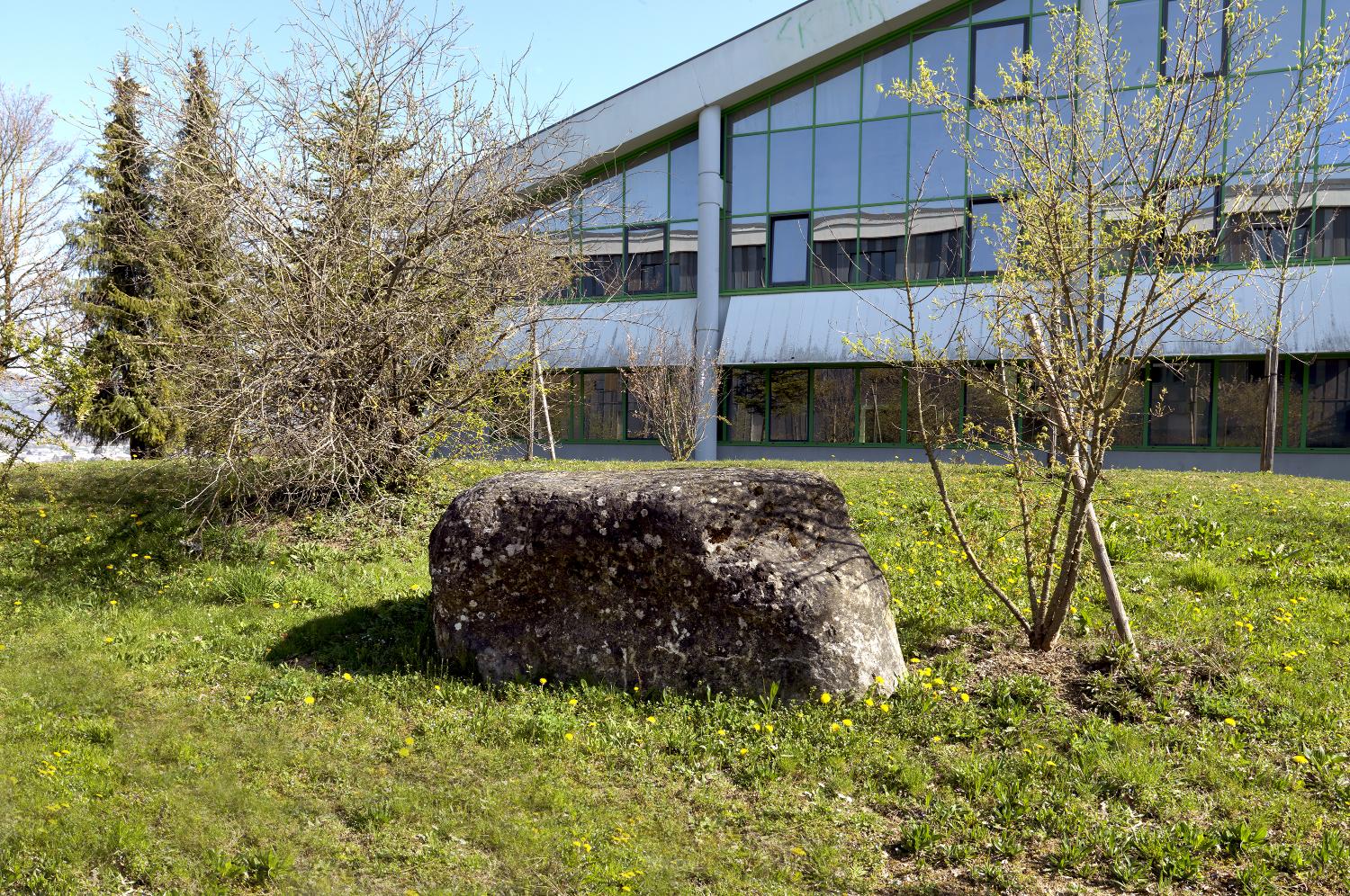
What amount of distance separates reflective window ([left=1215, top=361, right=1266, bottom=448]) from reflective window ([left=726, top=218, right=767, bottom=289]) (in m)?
9.80

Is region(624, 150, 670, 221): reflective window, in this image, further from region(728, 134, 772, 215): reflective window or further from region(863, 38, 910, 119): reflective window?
region(863, 38, 910, 119): reflective window

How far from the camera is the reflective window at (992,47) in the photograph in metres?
19.3

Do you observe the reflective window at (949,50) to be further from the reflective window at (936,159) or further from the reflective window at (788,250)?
the reflective window at (788,250)

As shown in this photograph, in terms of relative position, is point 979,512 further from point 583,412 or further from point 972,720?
point 583,412

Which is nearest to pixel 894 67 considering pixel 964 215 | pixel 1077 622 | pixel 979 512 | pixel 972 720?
pixel 964 215

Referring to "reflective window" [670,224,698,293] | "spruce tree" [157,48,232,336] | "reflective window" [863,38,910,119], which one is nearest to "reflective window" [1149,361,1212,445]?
"reflective window" [863,38,910,119]

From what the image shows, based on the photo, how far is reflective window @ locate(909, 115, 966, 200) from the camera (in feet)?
62.4

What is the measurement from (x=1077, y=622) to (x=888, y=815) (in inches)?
96.3

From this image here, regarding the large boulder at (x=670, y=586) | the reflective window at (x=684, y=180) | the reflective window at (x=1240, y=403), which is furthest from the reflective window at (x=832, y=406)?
the large boulder at (x=670, y=586)

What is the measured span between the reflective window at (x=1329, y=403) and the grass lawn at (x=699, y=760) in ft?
40.7

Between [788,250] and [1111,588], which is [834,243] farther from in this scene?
[1111,588]

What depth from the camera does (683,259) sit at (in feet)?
70.6

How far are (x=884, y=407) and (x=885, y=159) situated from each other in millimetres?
5482

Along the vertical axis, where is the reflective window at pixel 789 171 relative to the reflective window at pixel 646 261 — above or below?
above
